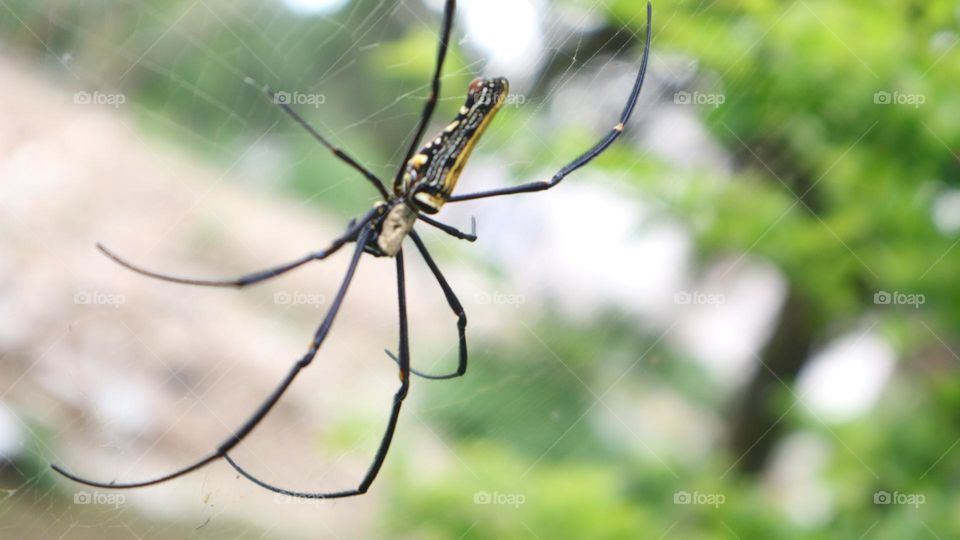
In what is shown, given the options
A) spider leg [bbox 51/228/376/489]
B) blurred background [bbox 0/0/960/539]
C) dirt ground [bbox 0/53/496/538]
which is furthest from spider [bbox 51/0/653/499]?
dirt ground [bbox 0/53/496/538]

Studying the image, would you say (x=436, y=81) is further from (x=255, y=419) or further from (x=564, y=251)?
(x=564, y=251)

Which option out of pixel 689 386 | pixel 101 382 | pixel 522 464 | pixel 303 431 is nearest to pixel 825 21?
pixel 522 464

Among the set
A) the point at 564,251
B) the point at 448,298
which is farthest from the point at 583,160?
the point at 564,251

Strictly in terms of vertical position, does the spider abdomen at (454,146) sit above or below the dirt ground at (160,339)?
above

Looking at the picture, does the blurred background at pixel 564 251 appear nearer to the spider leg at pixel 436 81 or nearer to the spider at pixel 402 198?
the spider at pixel 402 198

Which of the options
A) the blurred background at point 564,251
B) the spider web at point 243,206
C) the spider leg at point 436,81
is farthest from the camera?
the blurred background at point 564,251

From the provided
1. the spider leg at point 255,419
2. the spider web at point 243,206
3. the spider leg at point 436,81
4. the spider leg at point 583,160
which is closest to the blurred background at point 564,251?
the spider web at point 243,206
